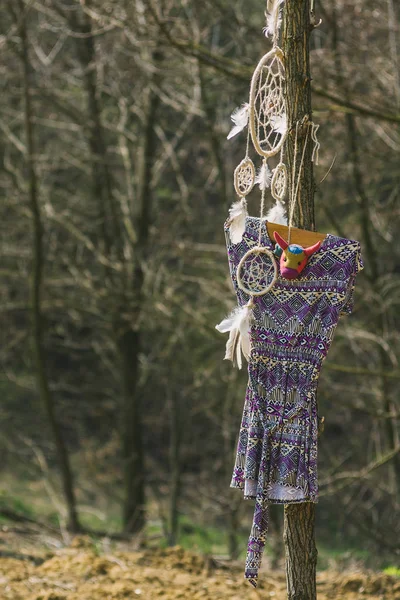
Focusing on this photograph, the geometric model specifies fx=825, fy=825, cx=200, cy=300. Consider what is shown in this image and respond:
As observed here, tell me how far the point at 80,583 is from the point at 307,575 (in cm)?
187

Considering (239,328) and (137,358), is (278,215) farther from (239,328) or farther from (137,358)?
(137,358)

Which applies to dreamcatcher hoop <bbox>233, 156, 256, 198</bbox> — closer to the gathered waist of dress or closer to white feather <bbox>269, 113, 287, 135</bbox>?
white feather <bbox>269, 113, 287, 135</bbox>

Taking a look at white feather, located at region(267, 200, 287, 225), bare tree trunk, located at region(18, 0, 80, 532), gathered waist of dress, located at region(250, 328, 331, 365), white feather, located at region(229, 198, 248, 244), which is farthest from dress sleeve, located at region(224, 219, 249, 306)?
bare tree trunk, located at region(18, 0, 80, 532)

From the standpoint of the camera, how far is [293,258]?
2900 mm

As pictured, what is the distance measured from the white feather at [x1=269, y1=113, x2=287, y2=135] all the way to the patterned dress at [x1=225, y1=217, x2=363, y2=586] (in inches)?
17.6

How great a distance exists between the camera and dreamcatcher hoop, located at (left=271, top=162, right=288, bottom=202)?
3325 mm

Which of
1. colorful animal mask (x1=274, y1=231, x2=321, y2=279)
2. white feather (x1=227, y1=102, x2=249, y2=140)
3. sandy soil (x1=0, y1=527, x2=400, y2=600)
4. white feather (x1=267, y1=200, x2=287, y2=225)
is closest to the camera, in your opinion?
colorful animal mask (x1=274, y1=231, x2=321, y2=279)

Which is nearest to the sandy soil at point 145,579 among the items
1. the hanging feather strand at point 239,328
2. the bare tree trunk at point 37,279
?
the hanging feather strand at point 239,328

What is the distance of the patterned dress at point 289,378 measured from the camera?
9.65ft

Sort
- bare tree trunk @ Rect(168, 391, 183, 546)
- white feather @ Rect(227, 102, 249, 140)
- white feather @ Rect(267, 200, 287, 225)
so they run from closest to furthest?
white feather @ Rect(227, 102, 249, 140) < white feather @ Rect(267, 200, 287, 225) < bare tree trunk @ Rect(168, 391, 183, 546)

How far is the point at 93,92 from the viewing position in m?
9.04

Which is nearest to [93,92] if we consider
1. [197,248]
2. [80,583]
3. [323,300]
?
[197,248]

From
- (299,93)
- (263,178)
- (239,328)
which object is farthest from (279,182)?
(239,328)

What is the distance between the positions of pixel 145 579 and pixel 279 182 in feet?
8.00
